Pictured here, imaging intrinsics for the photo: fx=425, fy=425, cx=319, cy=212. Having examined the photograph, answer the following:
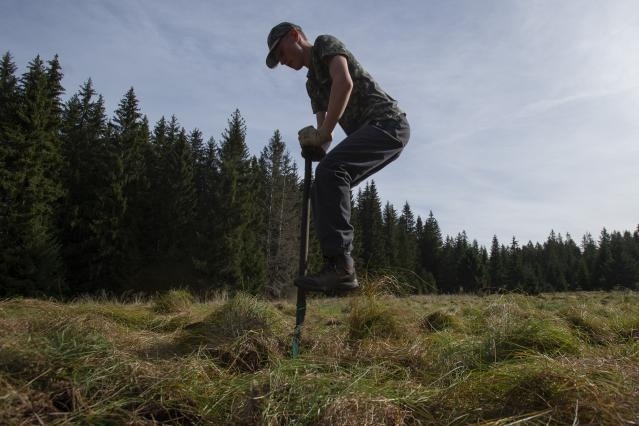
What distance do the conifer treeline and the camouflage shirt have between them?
21166mm

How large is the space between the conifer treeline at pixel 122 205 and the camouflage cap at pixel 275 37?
2146cm

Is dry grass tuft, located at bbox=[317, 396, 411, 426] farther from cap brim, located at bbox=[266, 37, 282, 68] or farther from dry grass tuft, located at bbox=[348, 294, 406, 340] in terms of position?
cap brim, located at bbox=[266, 37, 282, 68]

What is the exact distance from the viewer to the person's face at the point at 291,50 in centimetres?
296

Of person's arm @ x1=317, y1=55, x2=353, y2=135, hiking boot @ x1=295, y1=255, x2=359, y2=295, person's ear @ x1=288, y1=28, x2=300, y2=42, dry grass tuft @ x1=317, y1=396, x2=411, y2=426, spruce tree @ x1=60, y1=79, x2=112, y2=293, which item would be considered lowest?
dry grass tuft @ x1=317, y1=396, x2=411, y2=426

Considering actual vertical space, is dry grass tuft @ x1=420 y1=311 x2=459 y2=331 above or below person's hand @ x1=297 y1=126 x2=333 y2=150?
below

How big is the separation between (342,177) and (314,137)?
441mm

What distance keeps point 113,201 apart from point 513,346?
3231 centimetres

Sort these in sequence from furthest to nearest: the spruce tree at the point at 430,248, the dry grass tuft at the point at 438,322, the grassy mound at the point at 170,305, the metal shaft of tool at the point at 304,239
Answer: the spruce tree at the point at 430,248
the grassy mound at the point at 170,305
the dry grass tuft at the point at 438,322
the metal shaft of tool at the point at 304,239

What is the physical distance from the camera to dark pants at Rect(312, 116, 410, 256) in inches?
99.3

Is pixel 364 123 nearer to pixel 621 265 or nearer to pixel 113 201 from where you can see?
pixel 113 201

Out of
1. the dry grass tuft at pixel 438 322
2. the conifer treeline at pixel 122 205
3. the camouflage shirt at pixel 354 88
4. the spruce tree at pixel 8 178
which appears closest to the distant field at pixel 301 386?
the dry grass tuft at pixel 438 322

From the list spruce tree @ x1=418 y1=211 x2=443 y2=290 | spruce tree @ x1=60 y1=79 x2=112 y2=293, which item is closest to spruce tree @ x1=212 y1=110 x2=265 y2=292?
spruce tree @ x1=60 y1=79 x2=112 y2=293

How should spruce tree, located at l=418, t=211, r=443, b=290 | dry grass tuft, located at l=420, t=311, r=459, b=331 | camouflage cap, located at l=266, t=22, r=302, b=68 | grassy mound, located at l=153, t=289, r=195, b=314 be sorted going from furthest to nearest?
spruce tree, located at l=418, t=211, r=443, b=290 < grassy mound, located at l=153, t=289, r=195, b=314 < dry grass tuft, located at l=420, t=311, r=459, b=331 < camouflage cap, located at l=266, t=22, r=302, b=68

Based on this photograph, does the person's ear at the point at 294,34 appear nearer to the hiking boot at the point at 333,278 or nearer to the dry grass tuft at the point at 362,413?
the hiking boot at the point at 333,278
